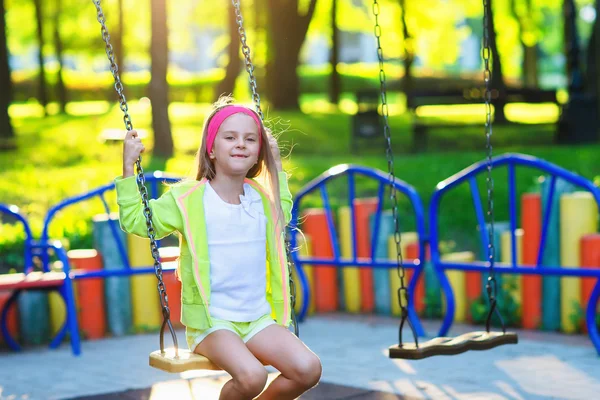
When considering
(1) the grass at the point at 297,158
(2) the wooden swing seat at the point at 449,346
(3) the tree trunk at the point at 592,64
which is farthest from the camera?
(3) the tree trunk at the point at 592,64

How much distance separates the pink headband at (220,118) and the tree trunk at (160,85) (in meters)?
Answer: 9.83

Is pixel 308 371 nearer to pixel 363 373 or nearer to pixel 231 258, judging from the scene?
pixel 231 258

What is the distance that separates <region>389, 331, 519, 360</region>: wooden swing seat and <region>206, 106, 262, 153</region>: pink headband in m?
1.19

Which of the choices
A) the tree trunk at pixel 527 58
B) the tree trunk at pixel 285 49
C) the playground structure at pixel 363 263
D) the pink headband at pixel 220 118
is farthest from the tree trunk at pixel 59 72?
the pink headband at pixel 220 118

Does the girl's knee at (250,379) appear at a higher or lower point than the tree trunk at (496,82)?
lower

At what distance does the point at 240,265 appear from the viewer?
13.4 feet

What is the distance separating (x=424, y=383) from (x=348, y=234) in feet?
8.47

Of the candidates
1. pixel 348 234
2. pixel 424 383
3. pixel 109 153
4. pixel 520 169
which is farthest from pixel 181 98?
pixel 424 383

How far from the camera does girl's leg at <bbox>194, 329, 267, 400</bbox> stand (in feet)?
12.8

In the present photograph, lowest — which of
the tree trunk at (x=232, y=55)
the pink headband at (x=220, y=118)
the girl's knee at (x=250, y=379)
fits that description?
the girl's knee at (x=250, y=379)

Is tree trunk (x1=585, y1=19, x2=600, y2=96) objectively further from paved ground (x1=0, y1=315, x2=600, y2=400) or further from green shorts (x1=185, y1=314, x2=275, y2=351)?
green shorts (x1=185, y1=314, x2=275, y2=351)

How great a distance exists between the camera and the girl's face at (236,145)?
4129 mm

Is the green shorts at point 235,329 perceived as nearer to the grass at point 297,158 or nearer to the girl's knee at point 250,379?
the girl's knee at point 250,379

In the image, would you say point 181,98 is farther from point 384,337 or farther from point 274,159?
point 274,159
